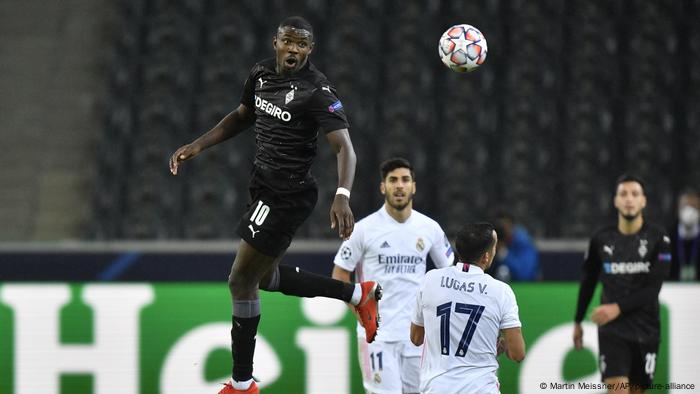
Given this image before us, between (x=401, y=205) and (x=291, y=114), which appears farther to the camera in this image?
(x=401, y=205)

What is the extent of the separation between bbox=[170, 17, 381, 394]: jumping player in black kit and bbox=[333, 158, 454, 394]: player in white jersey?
989 millimetres

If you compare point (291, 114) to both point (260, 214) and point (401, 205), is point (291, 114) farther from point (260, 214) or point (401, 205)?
point (401, 205)

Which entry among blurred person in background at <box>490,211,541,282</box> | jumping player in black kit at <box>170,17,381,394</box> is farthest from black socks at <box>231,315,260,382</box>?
blurred person in background at <box>490,211,541,282</box>

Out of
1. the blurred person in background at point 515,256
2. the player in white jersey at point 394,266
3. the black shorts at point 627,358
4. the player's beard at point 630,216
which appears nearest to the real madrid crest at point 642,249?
the player's beard at point 630,216

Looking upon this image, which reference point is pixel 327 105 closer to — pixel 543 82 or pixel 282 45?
pixel 282 45

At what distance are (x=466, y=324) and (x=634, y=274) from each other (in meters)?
2.37

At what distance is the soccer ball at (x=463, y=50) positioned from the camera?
5930 mm

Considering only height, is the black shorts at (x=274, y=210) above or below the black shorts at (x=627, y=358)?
above

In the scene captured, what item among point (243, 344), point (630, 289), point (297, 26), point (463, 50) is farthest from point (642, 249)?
point (297, 26)

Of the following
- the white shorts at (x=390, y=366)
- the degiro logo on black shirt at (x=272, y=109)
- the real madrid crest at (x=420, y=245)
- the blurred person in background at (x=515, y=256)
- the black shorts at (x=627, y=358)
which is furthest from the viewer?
the blurred person in background at (x=515, y=256)

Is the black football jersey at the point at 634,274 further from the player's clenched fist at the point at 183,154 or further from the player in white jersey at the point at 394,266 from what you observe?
the player's clenched fist at the point at 183,154

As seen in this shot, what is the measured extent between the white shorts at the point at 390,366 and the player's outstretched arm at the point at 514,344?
72.9 inches

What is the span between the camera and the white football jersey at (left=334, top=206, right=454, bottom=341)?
22.6 ft

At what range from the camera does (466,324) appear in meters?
5.06
